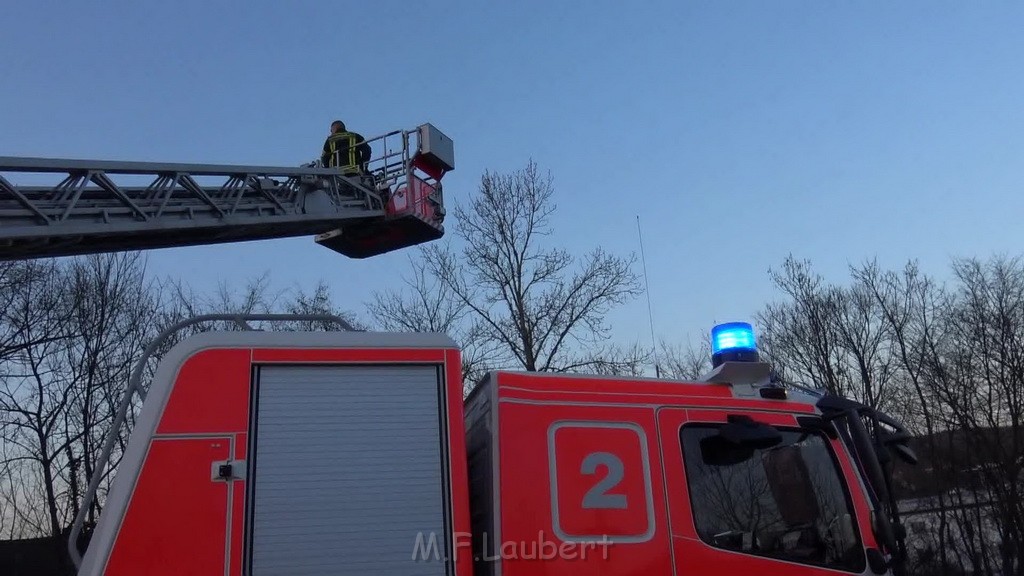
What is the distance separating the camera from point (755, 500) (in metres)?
4.16

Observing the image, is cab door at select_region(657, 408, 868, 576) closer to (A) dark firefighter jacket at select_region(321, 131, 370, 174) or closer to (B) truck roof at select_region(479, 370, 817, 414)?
(B) truck roof at select_region(479, 370, 817, 414)

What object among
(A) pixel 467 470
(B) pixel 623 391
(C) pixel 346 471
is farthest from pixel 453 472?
(B) pixel 623 391

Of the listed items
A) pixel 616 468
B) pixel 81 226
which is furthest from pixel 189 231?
pixel 616 468

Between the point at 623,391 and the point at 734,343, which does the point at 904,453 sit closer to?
the point at 734,343

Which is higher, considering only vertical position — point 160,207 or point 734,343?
point 160,207

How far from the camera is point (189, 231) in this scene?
836 cm

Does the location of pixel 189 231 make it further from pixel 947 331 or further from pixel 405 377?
pixel 947 331

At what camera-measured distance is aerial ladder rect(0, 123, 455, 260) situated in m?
6.88

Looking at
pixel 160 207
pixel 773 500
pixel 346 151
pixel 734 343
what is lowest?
pixel 773 500

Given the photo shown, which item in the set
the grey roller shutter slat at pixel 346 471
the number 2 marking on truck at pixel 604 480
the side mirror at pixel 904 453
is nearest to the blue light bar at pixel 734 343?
the side mirror at pixel 904 453

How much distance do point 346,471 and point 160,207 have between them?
17.4 ft

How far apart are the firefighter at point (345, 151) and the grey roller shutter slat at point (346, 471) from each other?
7527mm

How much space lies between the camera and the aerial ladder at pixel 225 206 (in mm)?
6883

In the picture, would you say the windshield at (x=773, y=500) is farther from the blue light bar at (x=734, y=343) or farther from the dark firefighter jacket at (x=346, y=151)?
the dark firefighter jacket at (x=346, y=151)
